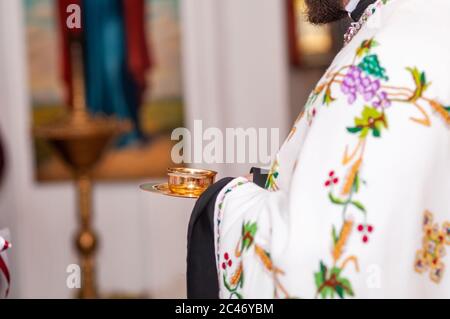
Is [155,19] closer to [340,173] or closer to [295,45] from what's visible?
[295,45]

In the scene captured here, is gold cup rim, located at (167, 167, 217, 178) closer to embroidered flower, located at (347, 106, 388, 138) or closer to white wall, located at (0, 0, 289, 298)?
embroidered flower, located at (347, 106, 388, 138)

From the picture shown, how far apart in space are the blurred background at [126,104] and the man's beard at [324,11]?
2.12m

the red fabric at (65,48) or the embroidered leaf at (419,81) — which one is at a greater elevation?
the red fabric at (65,48)

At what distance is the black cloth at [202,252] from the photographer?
4.35 ft

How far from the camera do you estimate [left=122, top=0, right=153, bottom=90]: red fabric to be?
369 centimetres

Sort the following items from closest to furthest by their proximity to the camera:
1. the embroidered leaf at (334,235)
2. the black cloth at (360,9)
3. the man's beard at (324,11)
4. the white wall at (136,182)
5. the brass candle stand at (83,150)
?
1. the embroidered leaf at (334,235)
2. the black cloth at (360,9)
3. the man's beard at (324,11)
4. the brass candle stand at (83,150)
5. the white wall at (136,182)

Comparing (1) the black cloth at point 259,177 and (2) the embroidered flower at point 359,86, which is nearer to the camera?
(2) the embroidered flower at point 359,86

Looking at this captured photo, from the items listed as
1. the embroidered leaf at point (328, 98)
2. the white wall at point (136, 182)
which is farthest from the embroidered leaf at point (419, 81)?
the white wall at point (136, 182)

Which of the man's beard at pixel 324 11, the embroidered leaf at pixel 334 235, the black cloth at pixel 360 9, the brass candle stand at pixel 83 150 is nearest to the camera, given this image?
the embroidered leaf at pixel 334 235

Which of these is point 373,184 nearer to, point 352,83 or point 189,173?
point 352,83

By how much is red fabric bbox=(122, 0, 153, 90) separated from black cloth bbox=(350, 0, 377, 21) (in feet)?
8.05

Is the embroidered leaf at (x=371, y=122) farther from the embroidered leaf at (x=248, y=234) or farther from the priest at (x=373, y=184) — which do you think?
the embroidered leaf at (x=248, y=234)

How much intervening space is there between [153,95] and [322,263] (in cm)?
271

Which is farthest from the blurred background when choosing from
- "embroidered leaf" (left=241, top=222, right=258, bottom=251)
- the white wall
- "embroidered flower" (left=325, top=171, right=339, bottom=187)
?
"embroidered flower" (left=325, top=171, right=339, bottom=187)
